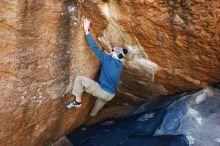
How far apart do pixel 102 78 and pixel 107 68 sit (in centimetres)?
17

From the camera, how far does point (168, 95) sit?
635cm

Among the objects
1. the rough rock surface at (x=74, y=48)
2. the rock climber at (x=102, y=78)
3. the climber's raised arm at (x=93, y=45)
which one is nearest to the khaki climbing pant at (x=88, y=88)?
the rock climber at (x=102, y=78)

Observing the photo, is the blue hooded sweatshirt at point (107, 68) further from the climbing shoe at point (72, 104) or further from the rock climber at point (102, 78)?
the climbing shoe at point (72, 104)

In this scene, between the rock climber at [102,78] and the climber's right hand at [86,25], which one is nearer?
the climber's right hand at [86,25]

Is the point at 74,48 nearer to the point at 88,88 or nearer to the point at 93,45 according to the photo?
the point at 93,45

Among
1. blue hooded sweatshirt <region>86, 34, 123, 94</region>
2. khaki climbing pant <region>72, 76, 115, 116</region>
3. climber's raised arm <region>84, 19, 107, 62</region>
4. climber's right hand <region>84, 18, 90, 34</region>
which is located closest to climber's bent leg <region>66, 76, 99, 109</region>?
khaki climbing pant <region>72, 76, 115, 116</region>

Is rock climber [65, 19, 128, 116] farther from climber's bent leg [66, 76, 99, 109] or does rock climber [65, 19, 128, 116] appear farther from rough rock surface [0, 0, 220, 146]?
rough rock surface [0, 0, 220, 146]

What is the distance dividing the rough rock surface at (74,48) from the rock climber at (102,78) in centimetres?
10

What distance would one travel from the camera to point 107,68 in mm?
5605

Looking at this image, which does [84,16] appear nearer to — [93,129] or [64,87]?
[64,87]

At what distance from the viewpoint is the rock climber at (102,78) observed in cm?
551

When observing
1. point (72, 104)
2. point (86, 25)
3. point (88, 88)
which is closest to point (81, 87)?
point (88, 88)

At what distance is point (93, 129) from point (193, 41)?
2.15m

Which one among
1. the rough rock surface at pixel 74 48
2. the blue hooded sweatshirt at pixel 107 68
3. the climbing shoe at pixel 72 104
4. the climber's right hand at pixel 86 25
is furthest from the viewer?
the climbing shoe at pixel 72 104
